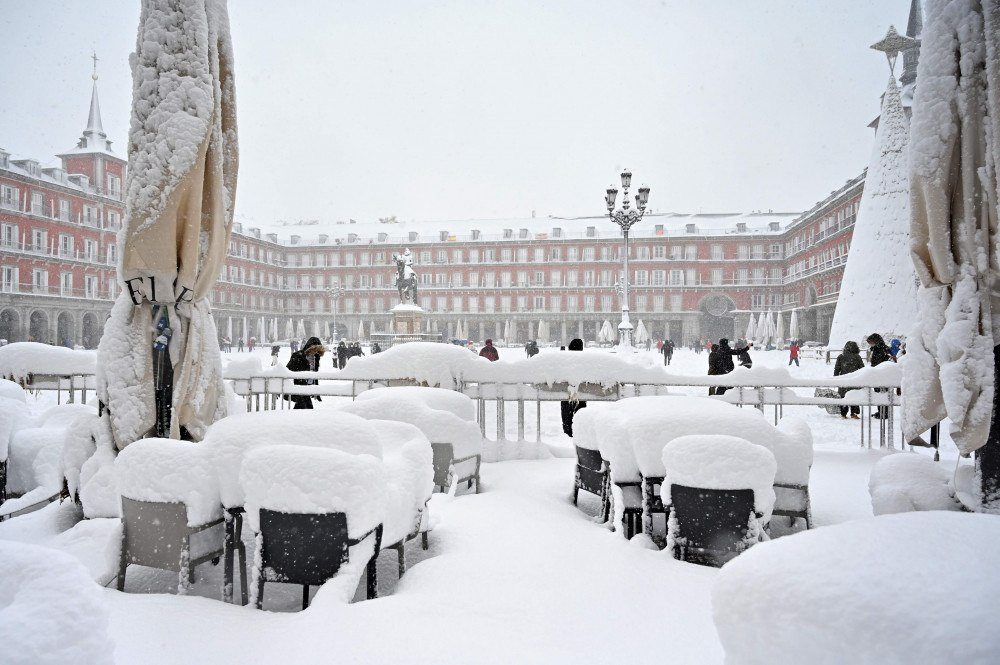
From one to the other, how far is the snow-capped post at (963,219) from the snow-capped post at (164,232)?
3.86m

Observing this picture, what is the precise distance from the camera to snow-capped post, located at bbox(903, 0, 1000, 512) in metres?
2.61

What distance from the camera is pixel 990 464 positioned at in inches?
106

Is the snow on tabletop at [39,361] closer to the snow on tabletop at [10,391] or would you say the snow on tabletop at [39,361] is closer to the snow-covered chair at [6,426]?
the snow on tabletop at [10,391]

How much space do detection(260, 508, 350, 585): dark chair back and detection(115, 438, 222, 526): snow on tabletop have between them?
358 mm

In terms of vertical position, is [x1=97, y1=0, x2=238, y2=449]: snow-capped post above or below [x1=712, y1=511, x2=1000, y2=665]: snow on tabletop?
above

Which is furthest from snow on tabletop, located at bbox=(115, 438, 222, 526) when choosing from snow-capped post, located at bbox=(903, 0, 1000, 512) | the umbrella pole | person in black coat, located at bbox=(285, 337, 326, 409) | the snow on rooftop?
the snow on rooftop

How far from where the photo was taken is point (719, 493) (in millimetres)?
2871

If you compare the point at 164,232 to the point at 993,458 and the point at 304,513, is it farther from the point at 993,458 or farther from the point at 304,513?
the point at 993,458

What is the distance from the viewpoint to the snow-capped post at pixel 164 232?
3.20m

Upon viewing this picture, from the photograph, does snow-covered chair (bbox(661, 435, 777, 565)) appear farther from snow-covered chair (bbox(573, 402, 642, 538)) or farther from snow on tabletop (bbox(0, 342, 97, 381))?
snow on tabletop (bbox(0, 342, 97, 381))

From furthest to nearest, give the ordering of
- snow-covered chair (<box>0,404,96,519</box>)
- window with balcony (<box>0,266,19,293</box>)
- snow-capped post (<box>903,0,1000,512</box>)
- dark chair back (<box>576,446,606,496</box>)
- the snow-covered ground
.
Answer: window with balcony (<box>0,266,19,293</box>), dark chair back (<box>576,446,606,496</box>), snow-covered chair (<box>0,404,96,519</box>), snow-capped post (<box>903,0,1000,512</box>), the snow-covered ground

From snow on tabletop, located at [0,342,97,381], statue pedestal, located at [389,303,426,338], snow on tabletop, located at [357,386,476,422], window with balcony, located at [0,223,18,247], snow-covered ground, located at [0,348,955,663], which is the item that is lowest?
snow-covered ground, located at [0,348,955,663]

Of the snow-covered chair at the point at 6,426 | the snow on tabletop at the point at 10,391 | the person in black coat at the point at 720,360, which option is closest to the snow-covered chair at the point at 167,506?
the snow-covered chair at the point at 6,426

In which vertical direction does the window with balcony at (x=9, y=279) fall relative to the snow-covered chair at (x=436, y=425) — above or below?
above
